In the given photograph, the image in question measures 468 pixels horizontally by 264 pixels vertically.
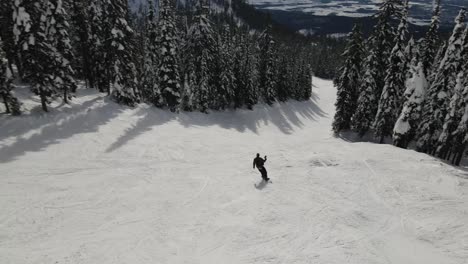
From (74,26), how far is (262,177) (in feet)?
103

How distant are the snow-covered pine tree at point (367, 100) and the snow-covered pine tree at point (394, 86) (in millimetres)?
1838

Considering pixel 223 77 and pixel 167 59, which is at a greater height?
pixel 167 59

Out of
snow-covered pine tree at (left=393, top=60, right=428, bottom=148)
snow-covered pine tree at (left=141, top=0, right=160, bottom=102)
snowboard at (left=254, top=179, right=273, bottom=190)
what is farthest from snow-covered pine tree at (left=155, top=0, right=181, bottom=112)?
snow-covered pine tree at (left=393, top=60, right=428, bottom=148)

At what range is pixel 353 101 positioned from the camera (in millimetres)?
37406

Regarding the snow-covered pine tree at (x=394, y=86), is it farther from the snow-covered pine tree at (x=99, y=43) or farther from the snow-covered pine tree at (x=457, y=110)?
the snow-covered pine tree at (x=99, y=43)

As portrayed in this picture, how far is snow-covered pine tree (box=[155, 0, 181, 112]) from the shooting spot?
3872 cm

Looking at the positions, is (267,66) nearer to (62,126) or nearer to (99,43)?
(99,43)

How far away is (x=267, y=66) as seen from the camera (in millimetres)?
57562

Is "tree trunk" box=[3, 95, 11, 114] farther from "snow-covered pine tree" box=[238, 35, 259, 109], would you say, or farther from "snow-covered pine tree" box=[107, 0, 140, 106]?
"snow-covered pine tree" box=[238, 35, 259, 109]

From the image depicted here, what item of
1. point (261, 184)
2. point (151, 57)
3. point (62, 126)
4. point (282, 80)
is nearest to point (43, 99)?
point (62, 126)

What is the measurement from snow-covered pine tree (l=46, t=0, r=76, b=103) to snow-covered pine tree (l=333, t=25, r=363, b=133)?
29.3 meters

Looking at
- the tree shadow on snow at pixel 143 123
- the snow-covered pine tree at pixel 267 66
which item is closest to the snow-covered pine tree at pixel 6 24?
the tree shadow on snow at pixel 143 123

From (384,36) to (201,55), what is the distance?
2415 centimetres

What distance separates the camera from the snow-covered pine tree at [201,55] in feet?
148
